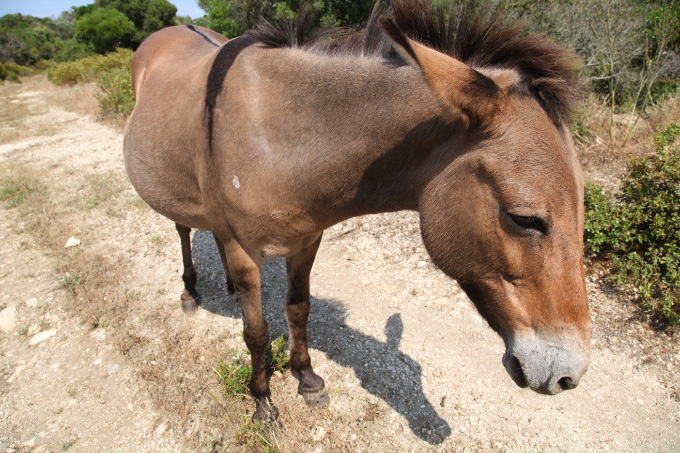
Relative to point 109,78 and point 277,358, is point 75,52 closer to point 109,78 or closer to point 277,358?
point 109,78

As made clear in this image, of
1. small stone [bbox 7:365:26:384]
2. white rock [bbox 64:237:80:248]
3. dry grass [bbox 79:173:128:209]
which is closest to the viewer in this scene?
small stone [bbox 7:365:26:384]

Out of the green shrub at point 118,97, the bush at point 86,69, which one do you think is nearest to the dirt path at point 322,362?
the green shrub at point 118,97

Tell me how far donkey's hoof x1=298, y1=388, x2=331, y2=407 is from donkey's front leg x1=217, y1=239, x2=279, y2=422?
24 centimetres

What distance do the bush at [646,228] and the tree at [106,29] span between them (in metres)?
32.0

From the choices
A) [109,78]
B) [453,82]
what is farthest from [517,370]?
[109,78]

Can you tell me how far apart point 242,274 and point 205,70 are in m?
1.32

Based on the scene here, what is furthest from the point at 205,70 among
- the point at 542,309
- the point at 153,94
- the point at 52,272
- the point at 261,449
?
the point at 52,272

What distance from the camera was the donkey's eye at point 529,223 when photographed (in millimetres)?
1277

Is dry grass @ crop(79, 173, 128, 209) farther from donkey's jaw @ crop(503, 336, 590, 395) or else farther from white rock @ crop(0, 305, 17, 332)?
donkey's jaw @ crop(503, 336, 590, 395)

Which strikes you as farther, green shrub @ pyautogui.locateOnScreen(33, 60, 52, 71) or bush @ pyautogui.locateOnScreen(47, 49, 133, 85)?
green shrub @ pyautogui.locateOnScreen(33, 60, 52, 71)

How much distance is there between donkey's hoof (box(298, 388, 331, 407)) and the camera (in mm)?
2656

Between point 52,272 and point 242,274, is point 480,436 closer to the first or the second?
point 242,274

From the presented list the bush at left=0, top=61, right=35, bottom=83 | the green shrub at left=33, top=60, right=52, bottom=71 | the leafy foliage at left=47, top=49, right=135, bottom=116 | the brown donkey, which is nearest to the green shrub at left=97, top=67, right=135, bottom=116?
the leafy foliage at left=47, top=49, right=135, bottom=116

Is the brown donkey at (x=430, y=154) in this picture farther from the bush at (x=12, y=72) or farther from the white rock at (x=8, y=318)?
the bush at (x=12, y=72)
